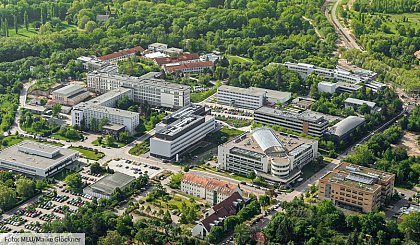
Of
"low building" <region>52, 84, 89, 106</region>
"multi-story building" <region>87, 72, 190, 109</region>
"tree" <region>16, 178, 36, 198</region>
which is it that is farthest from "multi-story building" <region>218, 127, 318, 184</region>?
"low building" <region>52, 84, 89, 106</region>

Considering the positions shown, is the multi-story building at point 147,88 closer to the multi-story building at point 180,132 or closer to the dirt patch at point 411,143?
the multi-story building at point 180,132

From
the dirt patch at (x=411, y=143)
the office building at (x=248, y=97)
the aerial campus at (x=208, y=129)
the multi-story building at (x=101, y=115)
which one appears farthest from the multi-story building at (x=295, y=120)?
the multi-story building at (x=101, y=115)

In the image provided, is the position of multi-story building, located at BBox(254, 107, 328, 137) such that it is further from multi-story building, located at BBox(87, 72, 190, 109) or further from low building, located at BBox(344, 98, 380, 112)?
multi-story building, located at BBox(87, 72, 190, 109)

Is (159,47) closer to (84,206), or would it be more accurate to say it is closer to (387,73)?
(387,73)

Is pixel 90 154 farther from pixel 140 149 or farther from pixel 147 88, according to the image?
pixel 147 88

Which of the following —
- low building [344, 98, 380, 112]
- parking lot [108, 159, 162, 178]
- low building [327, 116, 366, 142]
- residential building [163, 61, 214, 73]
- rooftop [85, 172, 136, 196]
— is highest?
residential building [163, 61, 214, 73]

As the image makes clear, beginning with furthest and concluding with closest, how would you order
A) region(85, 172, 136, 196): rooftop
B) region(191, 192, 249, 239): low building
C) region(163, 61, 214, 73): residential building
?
region(163, 61, 214, 73): residential building
region(85, 172, 136, 196): rooftop
region(191, 192, 249, 239): low building

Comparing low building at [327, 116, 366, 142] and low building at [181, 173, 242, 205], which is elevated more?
low building at [327, 116, 366, 142]
